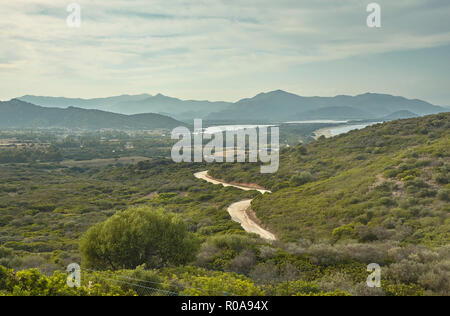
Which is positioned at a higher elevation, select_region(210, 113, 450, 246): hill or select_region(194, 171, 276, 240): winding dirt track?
select_region(210, 113, 450, 246): hill

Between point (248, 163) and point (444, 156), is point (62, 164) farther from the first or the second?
point (444, 156)

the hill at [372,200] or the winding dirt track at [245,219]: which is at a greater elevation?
the hill at [372,200]

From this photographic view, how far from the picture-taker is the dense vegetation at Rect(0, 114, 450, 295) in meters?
9.48

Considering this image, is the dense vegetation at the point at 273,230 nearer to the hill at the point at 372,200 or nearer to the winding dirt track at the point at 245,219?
the hill at the point at 372,200

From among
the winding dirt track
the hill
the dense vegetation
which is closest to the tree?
the dense vegetation

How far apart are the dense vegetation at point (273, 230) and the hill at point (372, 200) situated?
100mm

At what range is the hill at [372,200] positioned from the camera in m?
18.4

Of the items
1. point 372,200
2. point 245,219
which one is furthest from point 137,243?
point 372,200

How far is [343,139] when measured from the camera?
58.8 meters

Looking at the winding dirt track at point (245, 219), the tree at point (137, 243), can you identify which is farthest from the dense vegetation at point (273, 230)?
the winding dirt track at point (245, 219)

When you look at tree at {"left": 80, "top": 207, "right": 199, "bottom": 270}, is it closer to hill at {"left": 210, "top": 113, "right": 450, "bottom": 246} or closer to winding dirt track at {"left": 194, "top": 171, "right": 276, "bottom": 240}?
hill at {"left": 210, "top": 113, "right": 450, "bottom": 246}

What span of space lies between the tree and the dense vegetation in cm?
6

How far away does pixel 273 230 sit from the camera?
79.3ft
